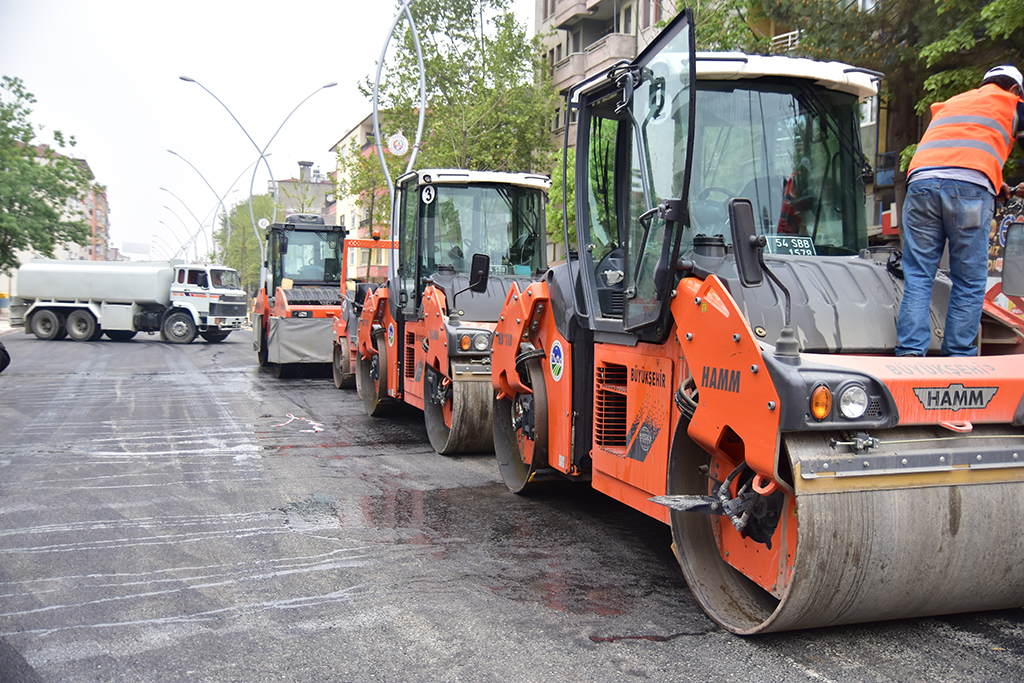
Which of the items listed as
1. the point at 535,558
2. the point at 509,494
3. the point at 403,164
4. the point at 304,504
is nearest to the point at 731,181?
the point at 535,558

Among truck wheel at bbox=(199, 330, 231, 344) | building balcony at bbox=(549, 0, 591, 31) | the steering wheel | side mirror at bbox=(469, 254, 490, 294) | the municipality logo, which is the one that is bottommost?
truck wheel at bbox=(199, 330, 231, 344)

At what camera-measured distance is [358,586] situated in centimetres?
463

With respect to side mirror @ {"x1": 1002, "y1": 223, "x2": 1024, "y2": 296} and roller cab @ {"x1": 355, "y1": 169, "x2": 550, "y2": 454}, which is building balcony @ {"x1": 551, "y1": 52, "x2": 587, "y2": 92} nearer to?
roller cab @ {"x1": 355, "y1": 169, "x2": 550, "y2": 454}

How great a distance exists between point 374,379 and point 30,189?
3300cm

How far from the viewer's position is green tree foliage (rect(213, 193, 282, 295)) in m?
67.8

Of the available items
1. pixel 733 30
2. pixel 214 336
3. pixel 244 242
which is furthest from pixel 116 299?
pixel 244 242

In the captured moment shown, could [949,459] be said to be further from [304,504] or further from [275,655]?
[304,504]

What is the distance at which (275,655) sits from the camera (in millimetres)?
3705

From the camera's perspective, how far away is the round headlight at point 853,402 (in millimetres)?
3373

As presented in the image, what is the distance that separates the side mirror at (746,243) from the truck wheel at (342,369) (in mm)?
11179

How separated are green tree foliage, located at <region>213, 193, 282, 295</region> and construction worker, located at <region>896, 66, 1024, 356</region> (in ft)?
199

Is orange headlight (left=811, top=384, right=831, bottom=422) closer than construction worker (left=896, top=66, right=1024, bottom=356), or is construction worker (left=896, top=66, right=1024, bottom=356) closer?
orange headlight (left=811, top=384, right=831, bottom=422)

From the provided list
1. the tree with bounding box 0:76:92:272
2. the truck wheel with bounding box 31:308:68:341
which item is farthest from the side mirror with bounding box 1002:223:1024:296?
the tree with bounding box 0:76:92:272

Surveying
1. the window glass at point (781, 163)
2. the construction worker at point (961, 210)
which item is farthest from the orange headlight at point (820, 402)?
the window glass at point (781, 163)
